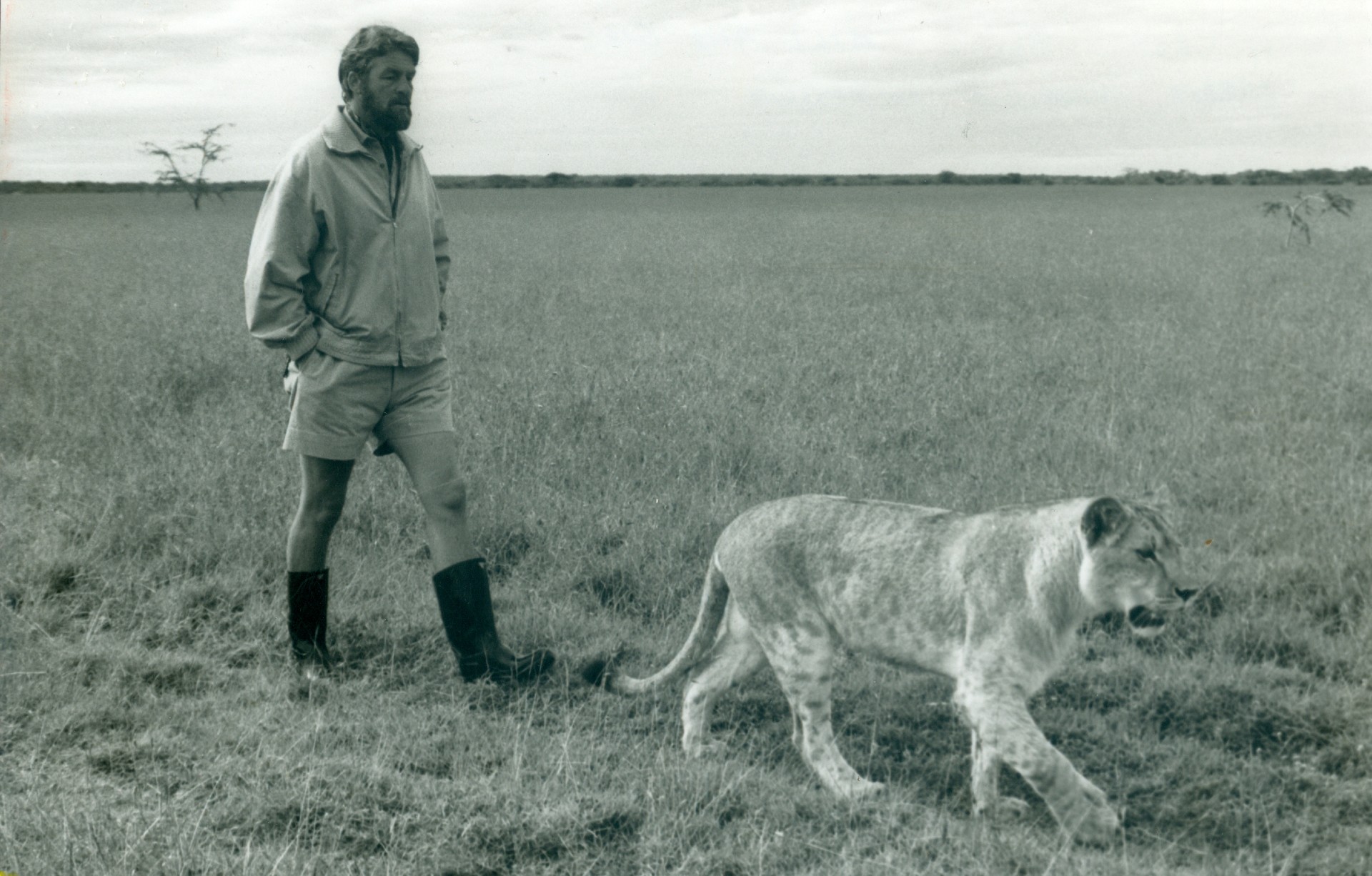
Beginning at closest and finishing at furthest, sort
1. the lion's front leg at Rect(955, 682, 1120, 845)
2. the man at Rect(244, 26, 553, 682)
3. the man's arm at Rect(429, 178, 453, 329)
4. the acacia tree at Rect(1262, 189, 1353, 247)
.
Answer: the lion's front leg at Rect(955, 682, 1120, 845) → the man at Rect(244, 26, 553, 682) → the man's arm at Rect(429, 178, 453, 329) → the acacia tree at Rect(1262, 189, 1353, 247)

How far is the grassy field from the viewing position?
352cm

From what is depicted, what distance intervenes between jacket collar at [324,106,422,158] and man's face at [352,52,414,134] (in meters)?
0.05

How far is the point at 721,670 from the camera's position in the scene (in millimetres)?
4340

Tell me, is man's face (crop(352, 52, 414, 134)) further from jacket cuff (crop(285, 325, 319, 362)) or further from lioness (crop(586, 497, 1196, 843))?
lioness (crop(586, 497, 1196, 843))

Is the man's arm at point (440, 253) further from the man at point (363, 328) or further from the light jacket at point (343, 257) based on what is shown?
the light jacket at point (343, 257)

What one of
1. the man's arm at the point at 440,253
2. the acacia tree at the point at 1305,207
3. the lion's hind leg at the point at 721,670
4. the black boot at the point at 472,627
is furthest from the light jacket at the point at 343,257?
the acacia tree at the point at 1305,207

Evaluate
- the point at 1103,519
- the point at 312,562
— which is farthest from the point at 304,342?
the point at 1103,519

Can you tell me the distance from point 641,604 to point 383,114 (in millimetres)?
2546

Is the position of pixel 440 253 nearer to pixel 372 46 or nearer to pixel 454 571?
pixel 372 46

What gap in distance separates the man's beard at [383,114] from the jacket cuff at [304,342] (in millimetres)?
834

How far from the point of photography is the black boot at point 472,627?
4.76m

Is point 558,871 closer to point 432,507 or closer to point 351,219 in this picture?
point 432,507

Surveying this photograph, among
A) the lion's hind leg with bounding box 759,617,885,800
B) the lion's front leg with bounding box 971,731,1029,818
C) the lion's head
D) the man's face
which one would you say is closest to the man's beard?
the man's face

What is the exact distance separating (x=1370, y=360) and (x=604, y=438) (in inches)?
267
